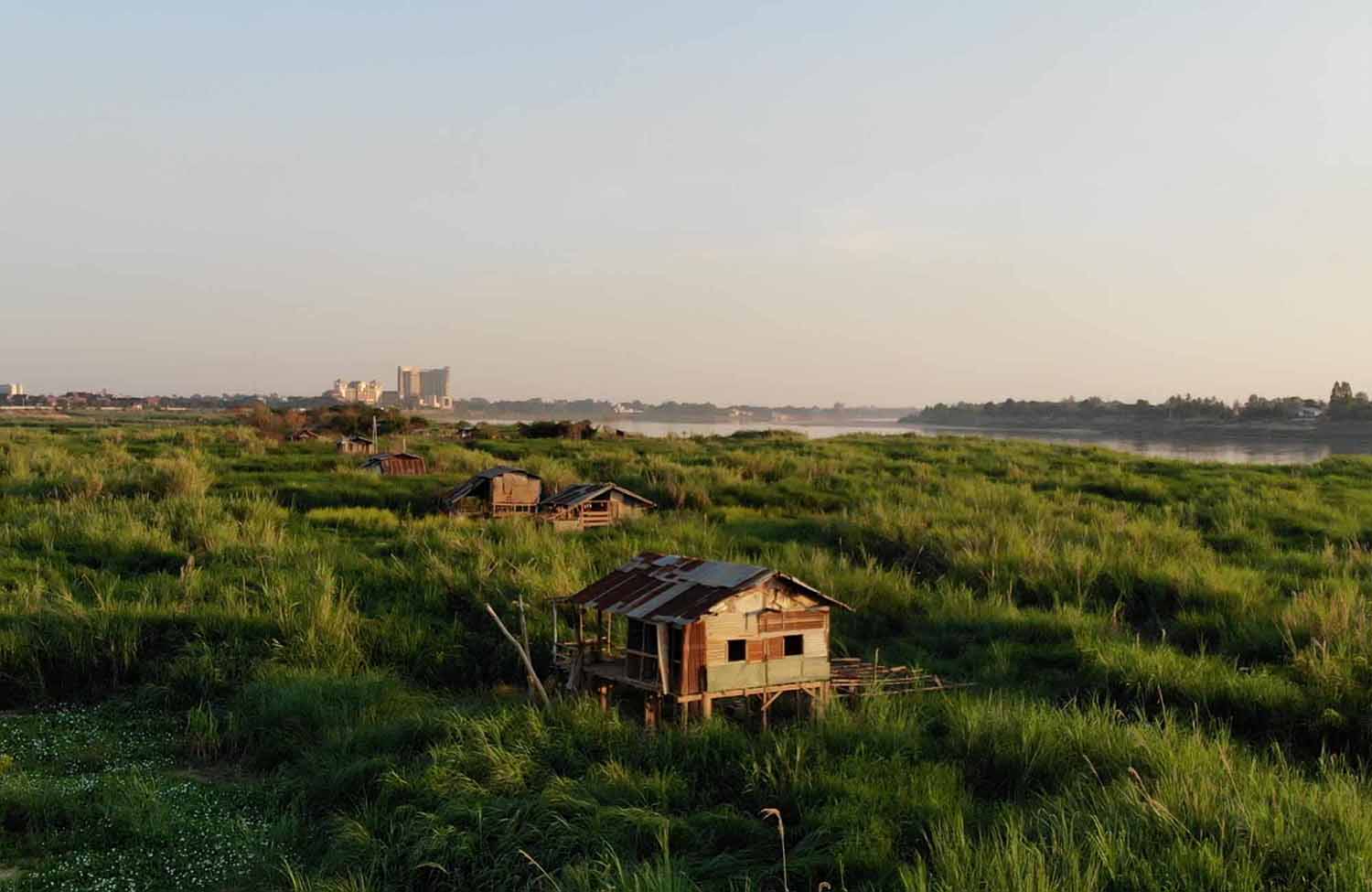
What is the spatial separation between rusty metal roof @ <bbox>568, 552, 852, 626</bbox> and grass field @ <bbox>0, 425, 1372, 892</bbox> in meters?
1.17

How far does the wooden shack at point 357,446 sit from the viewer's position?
44.2m

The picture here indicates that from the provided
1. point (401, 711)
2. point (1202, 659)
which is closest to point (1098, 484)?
point (1202, 659)

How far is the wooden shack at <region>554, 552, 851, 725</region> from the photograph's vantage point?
32.1ft

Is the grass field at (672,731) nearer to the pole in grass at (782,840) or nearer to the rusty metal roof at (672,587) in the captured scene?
the pole in grass at (782,840)

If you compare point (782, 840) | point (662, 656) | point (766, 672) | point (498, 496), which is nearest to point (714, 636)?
point (662, 656)

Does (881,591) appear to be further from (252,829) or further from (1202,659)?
(252,829)

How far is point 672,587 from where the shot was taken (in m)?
10.4

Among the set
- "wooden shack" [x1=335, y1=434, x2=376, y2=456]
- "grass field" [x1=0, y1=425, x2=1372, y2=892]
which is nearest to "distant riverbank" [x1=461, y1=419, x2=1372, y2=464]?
"wooden shack" [x1=335, y1=434, x2=376, y2=456]

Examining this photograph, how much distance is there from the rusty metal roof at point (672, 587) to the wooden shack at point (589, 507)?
37.0 feet

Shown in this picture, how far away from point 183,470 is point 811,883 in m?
25.2

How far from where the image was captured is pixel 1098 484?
29547 millimetres

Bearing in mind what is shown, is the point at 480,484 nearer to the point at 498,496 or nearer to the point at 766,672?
the point at 498,496

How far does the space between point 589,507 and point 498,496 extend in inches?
97.4

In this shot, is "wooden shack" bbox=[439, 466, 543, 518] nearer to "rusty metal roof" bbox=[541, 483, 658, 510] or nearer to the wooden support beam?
"rusty metal roof" bbox=[541, 483, 658, 510]
